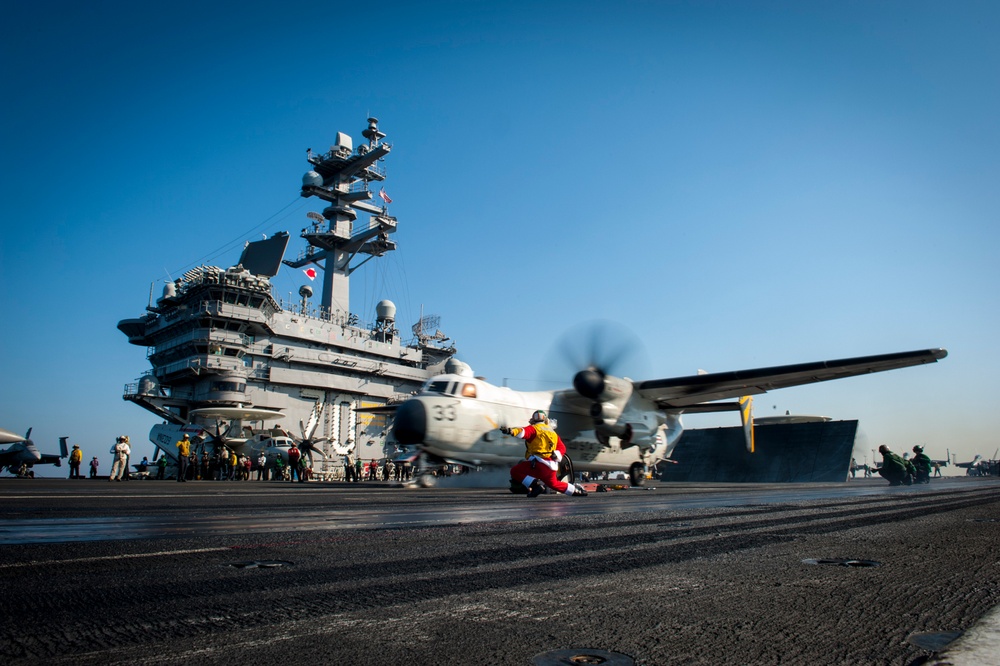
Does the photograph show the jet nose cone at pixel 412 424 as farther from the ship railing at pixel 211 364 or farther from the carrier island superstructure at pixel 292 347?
the ship railing at pixel 211 364

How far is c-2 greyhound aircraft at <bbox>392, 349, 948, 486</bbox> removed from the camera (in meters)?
16.2

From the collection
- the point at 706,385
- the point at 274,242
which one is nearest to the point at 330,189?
the point at 274,242

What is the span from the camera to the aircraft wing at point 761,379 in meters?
16.8

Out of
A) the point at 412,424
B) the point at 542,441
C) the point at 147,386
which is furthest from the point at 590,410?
the point at 147,386


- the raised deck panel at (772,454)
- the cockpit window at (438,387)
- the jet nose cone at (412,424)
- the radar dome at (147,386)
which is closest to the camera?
the jet nose cone at (412,424)

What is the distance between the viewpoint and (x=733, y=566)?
3072mm

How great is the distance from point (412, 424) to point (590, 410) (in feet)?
21.9

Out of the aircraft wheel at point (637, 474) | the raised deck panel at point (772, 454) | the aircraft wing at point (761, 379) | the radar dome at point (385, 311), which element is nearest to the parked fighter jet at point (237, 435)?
the radar dome at point (385, 311)

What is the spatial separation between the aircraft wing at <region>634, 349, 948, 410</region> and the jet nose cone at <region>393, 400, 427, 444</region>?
27.1ft

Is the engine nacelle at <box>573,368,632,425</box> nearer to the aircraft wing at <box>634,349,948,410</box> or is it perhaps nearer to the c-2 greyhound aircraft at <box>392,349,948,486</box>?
the c-2 greyhound aircraft at <box>392,349,948,486</box>

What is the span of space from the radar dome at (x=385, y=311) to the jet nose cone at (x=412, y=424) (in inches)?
1360

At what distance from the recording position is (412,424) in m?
15.8

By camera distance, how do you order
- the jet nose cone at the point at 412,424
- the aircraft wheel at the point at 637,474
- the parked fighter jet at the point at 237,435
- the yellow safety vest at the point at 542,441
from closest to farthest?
the yellow safety vest at the point at 542,441, the jet nose cone at the point at 412,424, the aircraft wheel at the point at 637,474, the parked fighter jet at the point at 237,435

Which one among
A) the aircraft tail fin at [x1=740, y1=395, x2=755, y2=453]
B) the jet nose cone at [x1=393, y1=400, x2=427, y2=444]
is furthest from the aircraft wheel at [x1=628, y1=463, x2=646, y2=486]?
the jet nose cone at [x1=393, y1=400, x2=427, y2=444]
